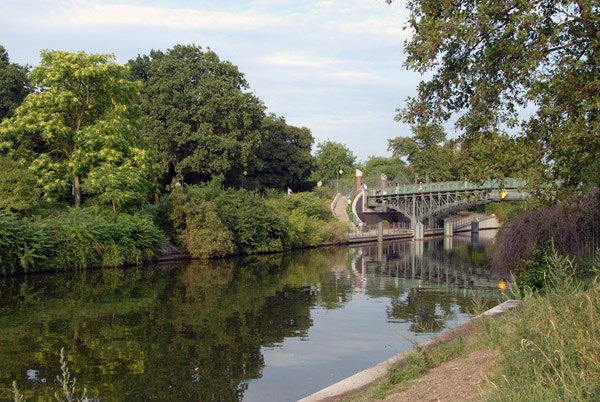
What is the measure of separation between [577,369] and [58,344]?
35.6 feet

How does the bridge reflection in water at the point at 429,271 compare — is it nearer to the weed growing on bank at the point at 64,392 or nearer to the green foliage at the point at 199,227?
the green foliage at the point at 199,227

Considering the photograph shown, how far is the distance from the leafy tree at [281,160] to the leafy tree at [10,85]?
25.7 meters

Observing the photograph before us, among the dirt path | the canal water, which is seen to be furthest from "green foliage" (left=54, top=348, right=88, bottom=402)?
the dirt path

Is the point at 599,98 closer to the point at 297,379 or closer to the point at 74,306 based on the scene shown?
the point at 297,379

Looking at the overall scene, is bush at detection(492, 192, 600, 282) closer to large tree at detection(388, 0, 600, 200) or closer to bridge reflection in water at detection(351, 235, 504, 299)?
bridge reflection in water at detection(351, 235, 504, 299)

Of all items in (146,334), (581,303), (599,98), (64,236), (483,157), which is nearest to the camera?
(581,303)

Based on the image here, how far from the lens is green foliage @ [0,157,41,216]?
24.3 meters

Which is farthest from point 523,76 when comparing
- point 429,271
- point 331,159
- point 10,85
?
point 331,159

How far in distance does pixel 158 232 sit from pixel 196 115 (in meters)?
19.6

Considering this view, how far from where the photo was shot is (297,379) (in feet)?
32.8

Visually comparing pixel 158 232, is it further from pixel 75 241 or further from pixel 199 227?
pixel 75 241

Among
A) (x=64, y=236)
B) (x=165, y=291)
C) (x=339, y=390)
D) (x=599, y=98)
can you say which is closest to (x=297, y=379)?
(x=339, y=390)

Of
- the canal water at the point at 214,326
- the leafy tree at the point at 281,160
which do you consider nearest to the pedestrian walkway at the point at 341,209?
the leafy tree at the point at 281,160

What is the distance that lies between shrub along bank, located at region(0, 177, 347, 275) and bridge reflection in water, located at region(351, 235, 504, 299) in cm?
600
